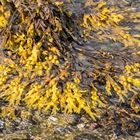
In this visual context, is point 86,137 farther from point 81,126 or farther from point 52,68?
point 52,68

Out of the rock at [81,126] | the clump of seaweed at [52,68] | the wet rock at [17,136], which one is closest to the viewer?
the wet rock at [17,136]

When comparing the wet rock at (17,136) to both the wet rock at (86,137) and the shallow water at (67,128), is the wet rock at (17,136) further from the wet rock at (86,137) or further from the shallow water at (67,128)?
the wet rock at (86,137)

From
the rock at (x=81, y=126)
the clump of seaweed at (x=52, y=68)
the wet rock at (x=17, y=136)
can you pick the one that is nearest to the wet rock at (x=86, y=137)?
the rock at (x=81, y=126)

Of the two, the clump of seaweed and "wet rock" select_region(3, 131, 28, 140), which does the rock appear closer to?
the clump of seaweed

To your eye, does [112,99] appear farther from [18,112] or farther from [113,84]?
[18,112]

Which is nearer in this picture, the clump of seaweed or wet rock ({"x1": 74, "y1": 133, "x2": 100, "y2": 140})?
wet rock ({"x1": 74, "y1": 133, "x2": 100, "y2": 140})

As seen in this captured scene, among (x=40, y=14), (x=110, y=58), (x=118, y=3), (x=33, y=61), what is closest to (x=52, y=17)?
(x=40, y=14)

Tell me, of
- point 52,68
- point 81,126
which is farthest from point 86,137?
point 52,68

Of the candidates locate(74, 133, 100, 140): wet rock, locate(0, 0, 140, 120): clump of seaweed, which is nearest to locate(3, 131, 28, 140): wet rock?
locate(0, 0, 140, 120): clump of seaweed
